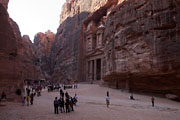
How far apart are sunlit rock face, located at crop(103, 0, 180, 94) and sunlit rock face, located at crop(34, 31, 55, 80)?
4357 cm

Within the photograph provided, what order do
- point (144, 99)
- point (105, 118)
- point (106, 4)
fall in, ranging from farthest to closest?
point (106, 4) → point (144, 99) → point (105, 118)

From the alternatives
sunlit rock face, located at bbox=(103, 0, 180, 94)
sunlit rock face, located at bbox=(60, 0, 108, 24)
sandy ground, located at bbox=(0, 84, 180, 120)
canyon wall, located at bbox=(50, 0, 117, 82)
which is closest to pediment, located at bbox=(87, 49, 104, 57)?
canyon wall, located at bbox=(50, 0, 117, 82)

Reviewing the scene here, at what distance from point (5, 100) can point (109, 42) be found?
1721 centimetres

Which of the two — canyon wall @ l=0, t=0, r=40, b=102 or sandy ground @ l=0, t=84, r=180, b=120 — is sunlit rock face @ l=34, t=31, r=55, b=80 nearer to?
sandy ground @ l=0, t=84, r=180, b=120

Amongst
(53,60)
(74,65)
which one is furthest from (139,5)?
(53,60)

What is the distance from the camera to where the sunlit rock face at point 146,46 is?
17.9 metres

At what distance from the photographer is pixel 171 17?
1836cm

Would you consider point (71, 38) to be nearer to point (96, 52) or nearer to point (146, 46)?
point (96, 52)

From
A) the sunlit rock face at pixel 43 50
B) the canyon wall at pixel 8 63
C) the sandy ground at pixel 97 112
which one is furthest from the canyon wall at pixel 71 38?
the canyon wall at pixel 8 63

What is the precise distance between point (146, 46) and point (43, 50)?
188 feet

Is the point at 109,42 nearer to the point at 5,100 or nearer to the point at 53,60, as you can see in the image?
the point at 5,100

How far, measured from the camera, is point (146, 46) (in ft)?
64.3

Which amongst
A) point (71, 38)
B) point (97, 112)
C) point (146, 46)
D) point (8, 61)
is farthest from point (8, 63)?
point (71, 38)

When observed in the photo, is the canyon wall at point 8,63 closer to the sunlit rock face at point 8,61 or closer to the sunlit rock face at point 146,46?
the sunlit rock face at point 8,61
